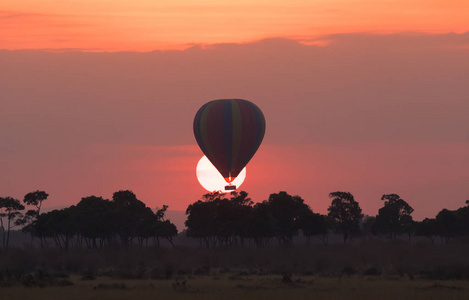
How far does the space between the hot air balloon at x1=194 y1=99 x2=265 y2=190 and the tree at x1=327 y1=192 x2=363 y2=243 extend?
4202 cm

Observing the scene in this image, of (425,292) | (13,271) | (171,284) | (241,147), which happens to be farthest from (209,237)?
(425,292)

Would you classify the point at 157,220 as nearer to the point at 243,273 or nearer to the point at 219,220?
the point at 219,220

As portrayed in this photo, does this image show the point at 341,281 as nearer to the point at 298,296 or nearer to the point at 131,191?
the point at 298,296

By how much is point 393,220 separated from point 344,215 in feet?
42.3

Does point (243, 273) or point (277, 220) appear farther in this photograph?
point (277, 220)

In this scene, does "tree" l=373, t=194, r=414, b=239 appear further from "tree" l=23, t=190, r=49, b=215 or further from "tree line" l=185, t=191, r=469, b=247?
"tree" l=23, t=190, r=49, b=215

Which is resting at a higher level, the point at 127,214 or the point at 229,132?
the point at 229,132

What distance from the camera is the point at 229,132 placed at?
108750mm

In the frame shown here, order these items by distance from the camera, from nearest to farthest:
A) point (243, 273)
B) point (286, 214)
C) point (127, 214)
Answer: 1. point (243, 273)
2. point (127, 214)
3. point (286, 214)

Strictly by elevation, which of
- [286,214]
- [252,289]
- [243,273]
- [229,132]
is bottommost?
[252,289]

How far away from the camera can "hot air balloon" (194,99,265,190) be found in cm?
10919

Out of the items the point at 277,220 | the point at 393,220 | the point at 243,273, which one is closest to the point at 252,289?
the point at 243,273

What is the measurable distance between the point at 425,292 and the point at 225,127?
4999 cm

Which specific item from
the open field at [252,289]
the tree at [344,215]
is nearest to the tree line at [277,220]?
the tree at [344,215]
